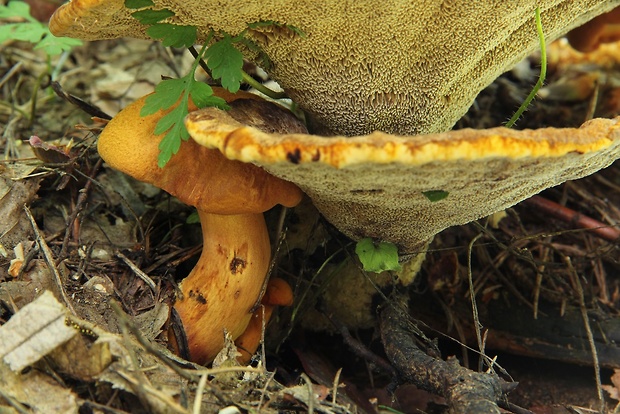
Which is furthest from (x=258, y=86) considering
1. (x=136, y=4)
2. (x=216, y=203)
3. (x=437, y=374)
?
(x=437, y=374)

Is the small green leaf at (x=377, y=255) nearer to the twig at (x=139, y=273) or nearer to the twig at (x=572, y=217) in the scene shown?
the twig at (x=139, y=273)

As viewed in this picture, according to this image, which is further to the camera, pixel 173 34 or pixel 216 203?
pixel 216 203

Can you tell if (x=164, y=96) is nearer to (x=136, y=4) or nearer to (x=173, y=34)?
(x=173, y=34)

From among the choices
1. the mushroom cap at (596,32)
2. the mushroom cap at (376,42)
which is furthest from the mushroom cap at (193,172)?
the mushroom cap at (596,32)

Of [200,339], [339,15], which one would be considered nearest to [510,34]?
[339,15]

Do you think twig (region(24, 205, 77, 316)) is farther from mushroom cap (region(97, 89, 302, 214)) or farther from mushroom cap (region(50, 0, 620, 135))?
mushroom cap (region(50, 0, 620, 135))

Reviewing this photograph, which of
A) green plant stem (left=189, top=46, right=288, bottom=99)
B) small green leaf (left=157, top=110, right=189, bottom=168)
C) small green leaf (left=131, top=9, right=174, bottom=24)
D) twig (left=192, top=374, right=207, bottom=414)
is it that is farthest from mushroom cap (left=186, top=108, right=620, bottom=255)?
twig (left=192, top=374, right=207, bottom=414)

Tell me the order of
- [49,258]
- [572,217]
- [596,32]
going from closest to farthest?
[49,258] → [572,217] → [596,32]
